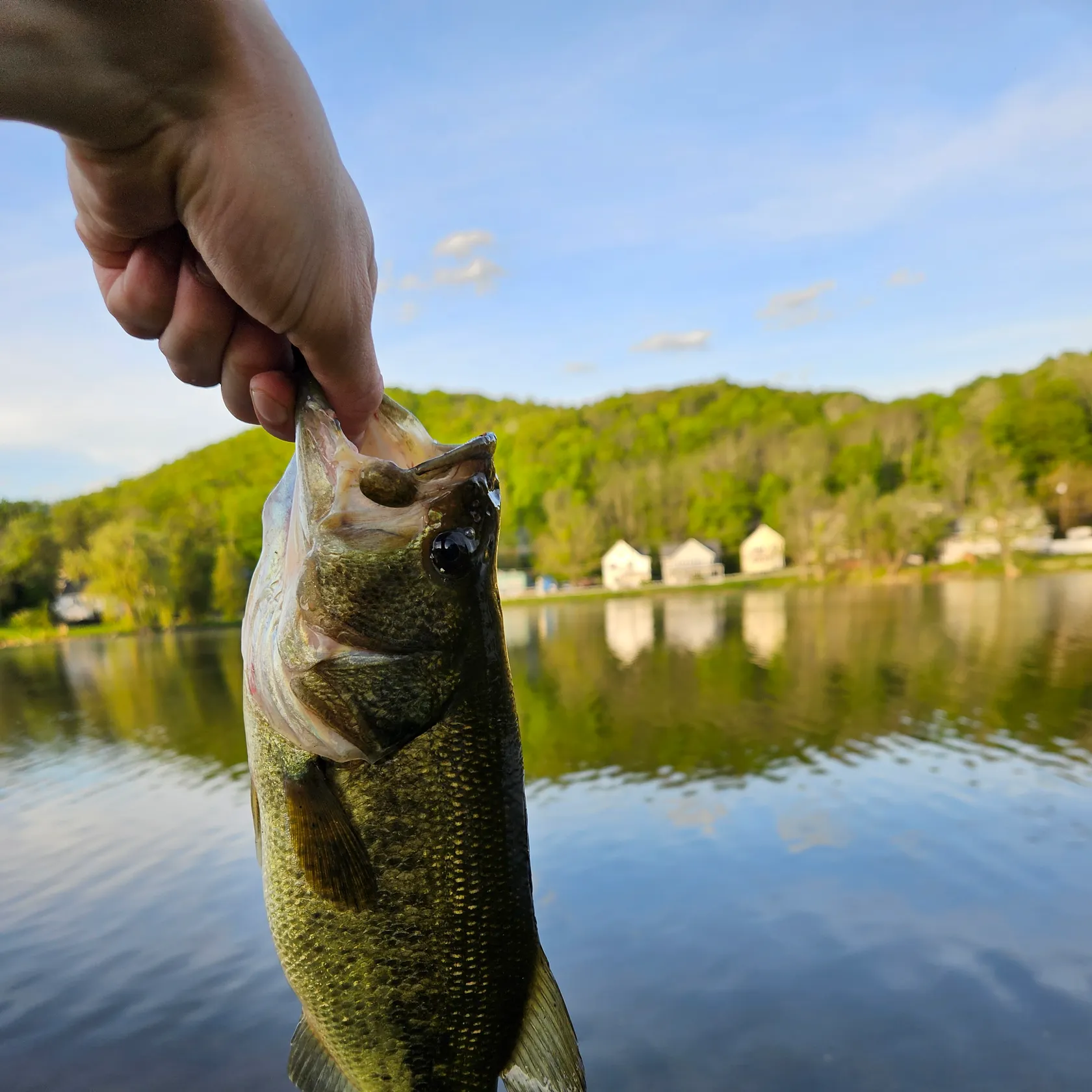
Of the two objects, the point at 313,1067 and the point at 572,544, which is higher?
the point at 572,544

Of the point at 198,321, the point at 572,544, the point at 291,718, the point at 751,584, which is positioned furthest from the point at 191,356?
the point at 572,544

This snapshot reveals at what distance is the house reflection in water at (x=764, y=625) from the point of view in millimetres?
33250

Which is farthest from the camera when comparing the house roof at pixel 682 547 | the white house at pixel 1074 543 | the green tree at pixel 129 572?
the house roof at pixel 682 547

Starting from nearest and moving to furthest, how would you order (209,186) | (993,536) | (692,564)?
(209,186) → (993,536) → (692,564)

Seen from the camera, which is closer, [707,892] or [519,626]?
[707,892]

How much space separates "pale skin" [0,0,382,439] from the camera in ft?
3.53

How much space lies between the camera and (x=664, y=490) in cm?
9188

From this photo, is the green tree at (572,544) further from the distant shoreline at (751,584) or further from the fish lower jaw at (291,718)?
the fish lower jaw at (291,718)

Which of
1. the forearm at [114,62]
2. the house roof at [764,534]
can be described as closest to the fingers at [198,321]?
the forearm at [114,62]

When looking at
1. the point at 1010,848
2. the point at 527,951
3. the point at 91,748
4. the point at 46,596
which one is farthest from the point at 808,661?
the point at 46,596

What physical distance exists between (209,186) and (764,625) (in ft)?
141

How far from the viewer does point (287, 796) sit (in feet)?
6.63

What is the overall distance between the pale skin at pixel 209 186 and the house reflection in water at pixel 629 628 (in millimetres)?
31604

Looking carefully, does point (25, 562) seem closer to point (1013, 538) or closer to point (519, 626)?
point (519, 626)
